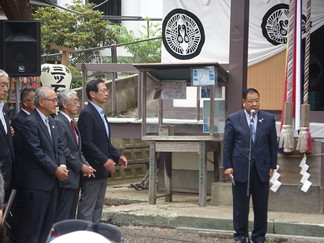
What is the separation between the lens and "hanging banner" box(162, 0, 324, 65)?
15052mm

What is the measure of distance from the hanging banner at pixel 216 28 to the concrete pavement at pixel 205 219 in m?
3.77

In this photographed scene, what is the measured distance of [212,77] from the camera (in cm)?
1205

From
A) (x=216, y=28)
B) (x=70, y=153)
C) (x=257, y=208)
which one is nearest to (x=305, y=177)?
(x=257, y=208)

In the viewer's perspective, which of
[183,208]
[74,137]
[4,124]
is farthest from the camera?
[183,208]

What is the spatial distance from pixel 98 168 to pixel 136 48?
13029 millimetres

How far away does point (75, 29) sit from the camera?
2311 cm

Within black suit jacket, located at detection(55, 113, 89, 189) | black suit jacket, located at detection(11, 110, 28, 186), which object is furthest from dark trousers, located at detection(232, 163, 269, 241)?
black suit jacket, located at detection(11, 110, 28, 186)

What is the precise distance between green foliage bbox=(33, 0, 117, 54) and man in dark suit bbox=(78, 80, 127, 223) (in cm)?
1263

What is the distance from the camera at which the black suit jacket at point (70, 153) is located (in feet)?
29.0

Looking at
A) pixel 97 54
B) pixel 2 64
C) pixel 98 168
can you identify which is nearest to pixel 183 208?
pixel 98 168

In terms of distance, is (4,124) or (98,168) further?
(98,168)

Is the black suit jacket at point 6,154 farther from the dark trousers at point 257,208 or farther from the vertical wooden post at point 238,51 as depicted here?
the vertical wooden post at point 238,51

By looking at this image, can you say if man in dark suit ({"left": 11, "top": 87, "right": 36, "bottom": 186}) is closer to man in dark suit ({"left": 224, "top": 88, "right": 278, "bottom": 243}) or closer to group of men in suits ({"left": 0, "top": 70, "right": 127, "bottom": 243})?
group of men in suits ({"left": 0, "top": 70, "right": 127, "bottom": 243})

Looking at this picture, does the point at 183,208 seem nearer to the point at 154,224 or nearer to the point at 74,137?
the point at 154,224
